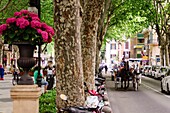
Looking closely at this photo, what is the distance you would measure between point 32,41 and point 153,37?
79479 mm

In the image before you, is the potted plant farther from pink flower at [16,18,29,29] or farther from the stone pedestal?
the stone pedestal

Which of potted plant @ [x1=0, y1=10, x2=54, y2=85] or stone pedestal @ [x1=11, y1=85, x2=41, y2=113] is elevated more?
potted plant @ [x1=0, y1=10, x2=54, y2=85]

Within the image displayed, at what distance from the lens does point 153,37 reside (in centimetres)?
8700

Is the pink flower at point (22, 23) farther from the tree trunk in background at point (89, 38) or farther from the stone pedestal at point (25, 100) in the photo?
the tree trunk in background at point (89, 38)

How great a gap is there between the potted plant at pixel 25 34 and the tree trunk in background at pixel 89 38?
6266 millimetres

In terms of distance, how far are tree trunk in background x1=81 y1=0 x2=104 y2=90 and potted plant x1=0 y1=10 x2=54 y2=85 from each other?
20.6 feet

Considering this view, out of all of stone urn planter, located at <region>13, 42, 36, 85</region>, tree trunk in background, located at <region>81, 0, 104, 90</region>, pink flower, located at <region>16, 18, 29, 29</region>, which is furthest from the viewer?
tree trunk in background, located at <region>81, 0, 104, 90</region>

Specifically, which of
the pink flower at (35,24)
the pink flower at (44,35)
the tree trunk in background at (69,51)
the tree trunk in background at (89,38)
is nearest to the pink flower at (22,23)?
the pink flower at (35,24)

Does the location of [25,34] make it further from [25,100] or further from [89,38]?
[89,38]

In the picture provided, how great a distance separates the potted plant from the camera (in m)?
9.04

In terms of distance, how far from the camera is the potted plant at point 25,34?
9039mm

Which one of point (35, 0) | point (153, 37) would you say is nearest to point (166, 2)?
point (35, 0)

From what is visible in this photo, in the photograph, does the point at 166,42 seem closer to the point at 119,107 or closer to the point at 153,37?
the point at 119,107

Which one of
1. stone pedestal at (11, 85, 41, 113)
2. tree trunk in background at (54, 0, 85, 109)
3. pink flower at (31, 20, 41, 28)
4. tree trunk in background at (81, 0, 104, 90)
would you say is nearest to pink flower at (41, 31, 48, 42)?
pink flower at (31, 20, 41, 28)
